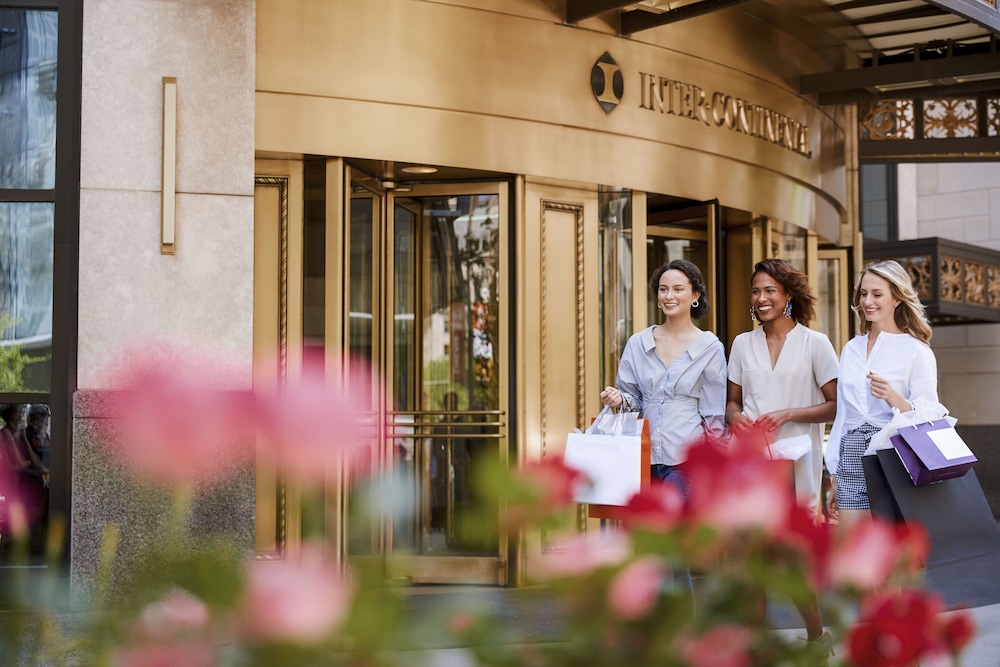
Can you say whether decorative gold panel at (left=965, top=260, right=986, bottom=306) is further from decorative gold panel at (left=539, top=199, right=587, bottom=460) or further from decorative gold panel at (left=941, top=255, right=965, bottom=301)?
decorative gold panel at (left=539, top=199, right=587, bottom=460)

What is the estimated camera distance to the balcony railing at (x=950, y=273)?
1598 centimetres

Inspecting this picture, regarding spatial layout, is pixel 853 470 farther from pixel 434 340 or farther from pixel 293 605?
pixel 293 605

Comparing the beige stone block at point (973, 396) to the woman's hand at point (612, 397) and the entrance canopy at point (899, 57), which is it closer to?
the entrance canopy at point (899, 57)

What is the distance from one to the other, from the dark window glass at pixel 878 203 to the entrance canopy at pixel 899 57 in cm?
669

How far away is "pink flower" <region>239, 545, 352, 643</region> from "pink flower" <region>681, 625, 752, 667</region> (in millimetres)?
279

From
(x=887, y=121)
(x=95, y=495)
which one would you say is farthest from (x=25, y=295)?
(x=887, y=121)

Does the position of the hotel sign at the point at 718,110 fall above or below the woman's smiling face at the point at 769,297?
above

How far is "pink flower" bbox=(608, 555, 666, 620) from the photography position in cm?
88

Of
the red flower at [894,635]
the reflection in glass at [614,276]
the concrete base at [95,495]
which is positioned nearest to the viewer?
the red flower at [894,635]

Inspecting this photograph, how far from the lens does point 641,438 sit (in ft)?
17.0

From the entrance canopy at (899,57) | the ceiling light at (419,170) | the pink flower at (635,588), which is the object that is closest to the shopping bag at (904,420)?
the ceiling light at (419,170)

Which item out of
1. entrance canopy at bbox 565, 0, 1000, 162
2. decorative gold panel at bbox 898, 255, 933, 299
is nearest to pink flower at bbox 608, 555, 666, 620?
entrance canopy at bbox 565, 0, 1000, 162

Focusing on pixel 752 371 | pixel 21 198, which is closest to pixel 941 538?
pixel 752 371

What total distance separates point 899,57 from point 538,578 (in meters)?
11.2
